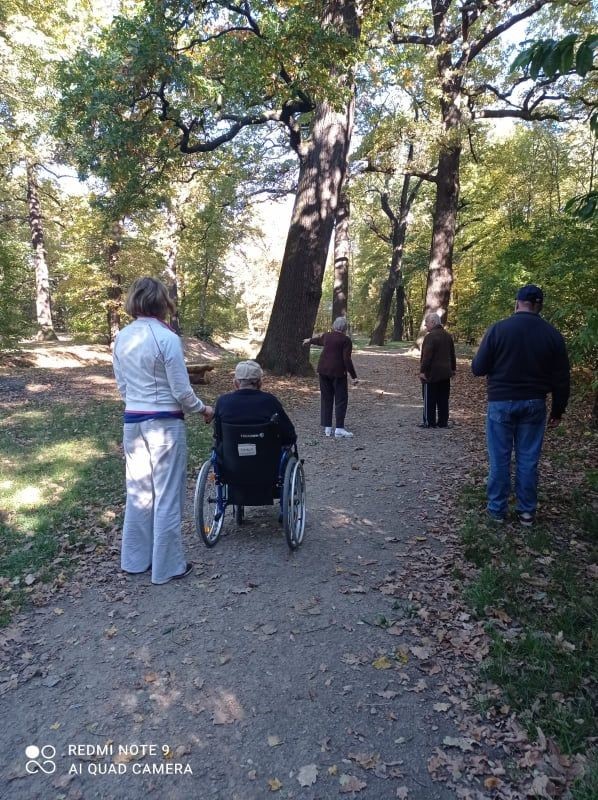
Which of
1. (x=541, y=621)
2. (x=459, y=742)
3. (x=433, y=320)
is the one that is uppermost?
(x=433, y=320)

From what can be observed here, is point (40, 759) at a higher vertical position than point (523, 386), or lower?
lower

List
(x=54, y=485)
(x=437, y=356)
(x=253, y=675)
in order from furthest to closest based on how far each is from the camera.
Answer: (x=437, y=356) < (x=54, y=485) < (x=253, y=675)

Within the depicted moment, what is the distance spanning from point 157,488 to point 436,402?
594cm

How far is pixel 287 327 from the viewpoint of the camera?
1211cm

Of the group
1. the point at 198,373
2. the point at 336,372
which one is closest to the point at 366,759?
the point at 336,372

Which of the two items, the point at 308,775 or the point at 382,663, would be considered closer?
the point at 308,775

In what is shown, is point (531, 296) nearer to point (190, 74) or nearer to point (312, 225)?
point (190, 74)

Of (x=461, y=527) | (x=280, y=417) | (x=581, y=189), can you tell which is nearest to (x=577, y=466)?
(x=461, y=527)

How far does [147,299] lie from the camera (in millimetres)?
3703

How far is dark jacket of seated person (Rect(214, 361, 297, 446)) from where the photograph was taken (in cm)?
422

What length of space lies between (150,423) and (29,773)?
215cm

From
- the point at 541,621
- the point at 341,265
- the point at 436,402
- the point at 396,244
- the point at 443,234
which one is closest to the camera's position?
the point at 541,621

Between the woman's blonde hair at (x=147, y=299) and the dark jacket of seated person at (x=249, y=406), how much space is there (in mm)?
820

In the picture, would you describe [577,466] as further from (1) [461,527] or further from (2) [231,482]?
(2) [231,482]
